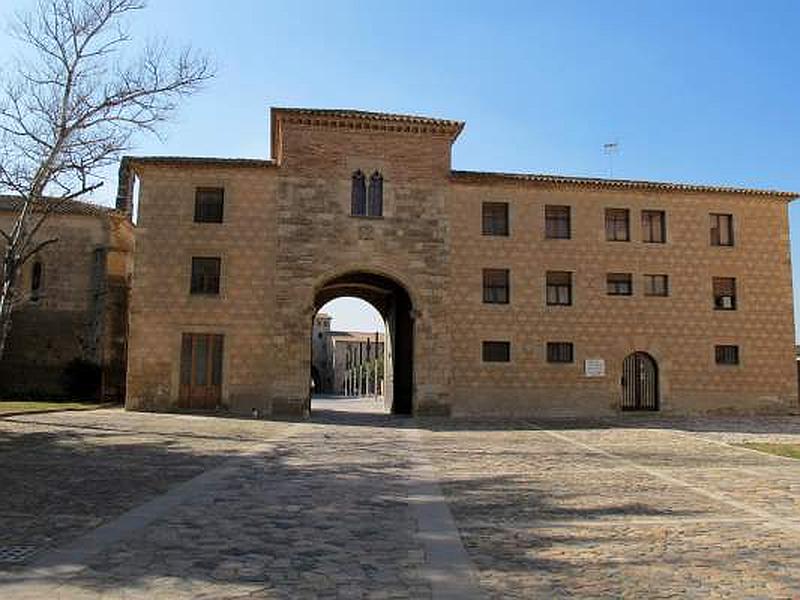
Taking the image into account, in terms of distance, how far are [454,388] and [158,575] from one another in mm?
19255

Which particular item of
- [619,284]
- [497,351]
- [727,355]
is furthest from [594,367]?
[727,355]

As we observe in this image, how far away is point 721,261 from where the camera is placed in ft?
87.1

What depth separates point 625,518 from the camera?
7.70 m

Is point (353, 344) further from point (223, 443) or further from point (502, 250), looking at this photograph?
point (223, 443)

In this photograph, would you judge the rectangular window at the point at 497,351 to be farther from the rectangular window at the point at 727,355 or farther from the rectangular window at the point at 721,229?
the rectangular window at the point at 721,229

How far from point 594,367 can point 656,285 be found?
4.10 m

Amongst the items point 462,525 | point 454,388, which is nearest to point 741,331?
point 454,388

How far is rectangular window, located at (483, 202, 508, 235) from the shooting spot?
25.4 metres

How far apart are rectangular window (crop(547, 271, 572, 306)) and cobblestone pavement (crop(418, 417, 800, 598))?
9.84m

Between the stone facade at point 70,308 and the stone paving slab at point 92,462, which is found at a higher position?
the stone facade at point 70,308

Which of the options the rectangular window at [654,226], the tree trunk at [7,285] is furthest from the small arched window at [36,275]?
the rectangular window at [654,226]

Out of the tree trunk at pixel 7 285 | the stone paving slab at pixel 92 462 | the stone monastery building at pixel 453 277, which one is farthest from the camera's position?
the stone monastery building at pixel 453 277

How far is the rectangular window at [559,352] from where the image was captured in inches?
982

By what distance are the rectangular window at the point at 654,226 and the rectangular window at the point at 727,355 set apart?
464 centimetres
